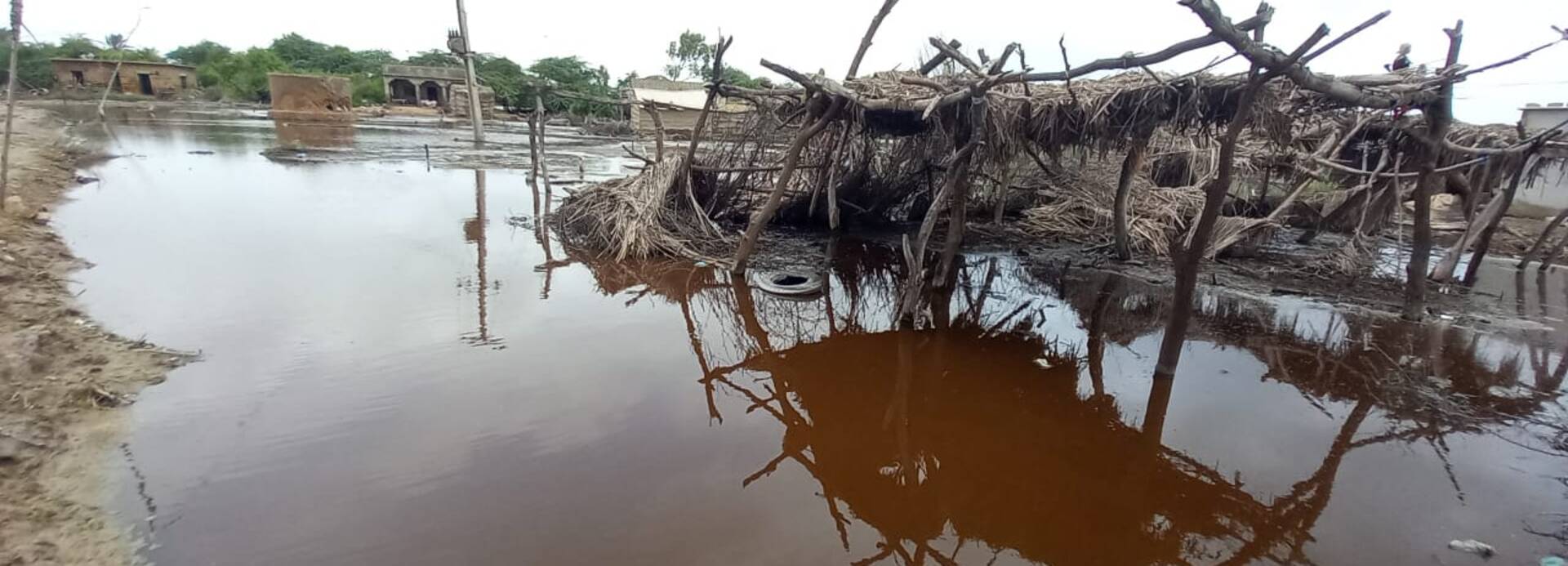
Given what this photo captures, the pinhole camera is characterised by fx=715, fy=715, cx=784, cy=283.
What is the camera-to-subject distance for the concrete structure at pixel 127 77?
125ft

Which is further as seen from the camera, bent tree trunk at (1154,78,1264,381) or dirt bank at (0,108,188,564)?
bent tree trunk at (1154,78,1264,381)

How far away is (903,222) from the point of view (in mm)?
11742

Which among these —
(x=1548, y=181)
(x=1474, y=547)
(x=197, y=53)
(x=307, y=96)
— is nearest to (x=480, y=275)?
(x=1474, y=547)

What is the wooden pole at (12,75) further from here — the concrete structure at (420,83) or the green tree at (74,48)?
the green tree at (74,48)

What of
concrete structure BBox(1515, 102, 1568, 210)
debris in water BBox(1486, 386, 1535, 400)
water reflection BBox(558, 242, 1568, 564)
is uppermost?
concrete structure BBox(1515, 102, 1568, 210)

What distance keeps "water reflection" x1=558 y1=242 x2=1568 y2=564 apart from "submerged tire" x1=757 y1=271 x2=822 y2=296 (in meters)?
0.20

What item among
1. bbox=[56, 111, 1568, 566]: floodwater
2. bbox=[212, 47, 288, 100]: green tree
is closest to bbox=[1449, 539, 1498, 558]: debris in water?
bbox=[56, 111, 1568, 566]: floodwater

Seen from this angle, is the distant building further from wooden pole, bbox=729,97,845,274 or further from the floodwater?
wooden pole, bbox=729,97,845,274

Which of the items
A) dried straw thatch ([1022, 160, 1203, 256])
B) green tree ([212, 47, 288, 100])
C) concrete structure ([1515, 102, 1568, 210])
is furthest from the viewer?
green tree ([212, 47, 288, 100])

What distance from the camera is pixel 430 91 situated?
43438mm

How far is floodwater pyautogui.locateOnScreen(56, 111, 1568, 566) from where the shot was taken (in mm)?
3143

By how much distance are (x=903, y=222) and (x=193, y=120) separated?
2842 centimetres

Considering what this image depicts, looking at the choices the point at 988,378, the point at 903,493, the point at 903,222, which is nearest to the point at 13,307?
the point at 903,493

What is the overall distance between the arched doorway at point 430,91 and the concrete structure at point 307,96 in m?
10.5
